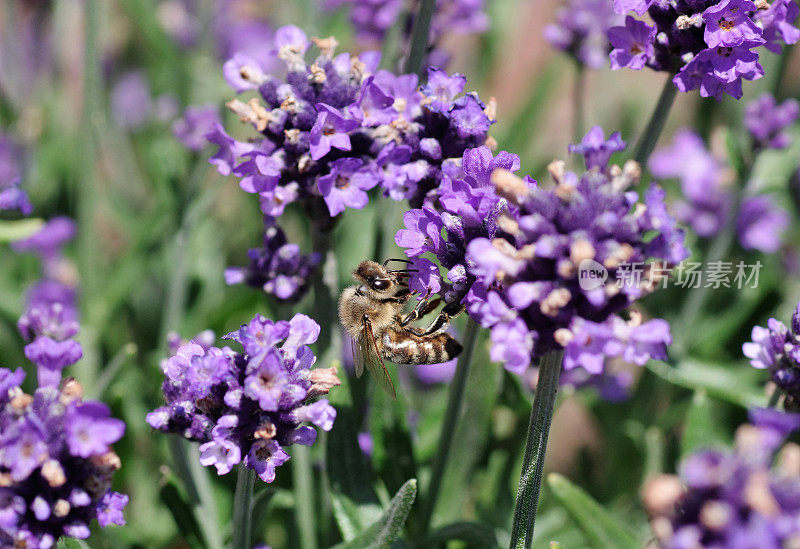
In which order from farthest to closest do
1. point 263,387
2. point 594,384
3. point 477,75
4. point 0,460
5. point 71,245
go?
1. point 477,75
2. point 71,245
3. point 594,384
4. point 263,387
5. point 0,460

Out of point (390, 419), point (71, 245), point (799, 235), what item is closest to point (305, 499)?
point (390, 419)

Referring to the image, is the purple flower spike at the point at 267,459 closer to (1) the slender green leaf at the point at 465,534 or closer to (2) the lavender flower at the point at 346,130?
(2) the lavender flower at the point at 346,130

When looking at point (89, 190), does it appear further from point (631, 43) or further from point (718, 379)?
point (718, 379)

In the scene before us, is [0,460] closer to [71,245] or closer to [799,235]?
[71,245]

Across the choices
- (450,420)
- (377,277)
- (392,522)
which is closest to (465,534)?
(450,420)

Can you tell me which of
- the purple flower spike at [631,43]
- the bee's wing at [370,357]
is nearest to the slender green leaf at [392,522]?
the bee's wing at [370,357]

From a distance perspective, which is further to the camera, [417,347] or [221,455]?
[417,347]
